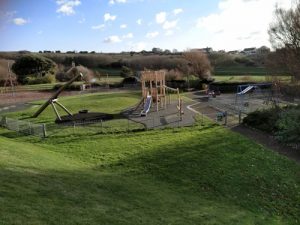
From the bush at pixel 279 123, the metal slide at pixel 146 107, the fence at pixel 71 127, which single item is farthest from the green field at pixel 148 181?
the metal slide at pixel 146 107

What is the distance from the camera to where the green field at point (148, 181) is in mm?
10164

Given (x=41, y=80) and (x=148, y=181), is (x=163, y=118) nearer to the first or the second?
(x=148, y=181)

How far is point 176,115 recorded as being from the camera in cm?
3322

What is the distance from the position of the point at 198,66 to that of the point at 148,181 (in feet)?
163

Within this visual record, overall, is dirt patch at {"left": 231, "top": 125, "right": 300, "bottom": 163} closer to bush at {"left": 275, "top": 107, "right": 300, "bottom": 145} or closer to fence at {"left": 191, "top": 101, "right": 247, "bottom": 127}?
bush at {"left": 275, "top": 107, "right": 300, "bottom": 145}

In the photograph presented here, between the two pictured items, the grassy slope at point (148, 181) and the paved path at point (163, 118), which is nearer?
the grassy slope at point (148, 181)

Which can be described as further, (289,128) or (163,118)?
(163,118)

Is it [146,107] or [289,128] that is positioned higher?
[146,107]

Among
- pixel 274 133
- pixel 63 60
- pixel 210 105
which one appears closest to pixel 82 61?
pixel 63 60

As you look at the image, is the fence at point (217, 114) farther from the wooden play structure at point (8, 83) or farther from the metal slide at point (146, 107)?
the wooden play structure at point (8, 83)

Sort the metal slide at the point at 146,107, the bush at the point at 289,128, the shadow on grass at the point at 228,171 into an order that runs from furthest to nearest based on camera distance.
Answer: the metal slide at the point at 146,107, the bush at the point at 289,128, the shadow on grass at the point at 228,171

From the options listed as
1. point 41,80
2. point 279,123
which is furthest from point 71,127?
point 41,80

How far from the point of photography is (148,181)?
50.7 feet

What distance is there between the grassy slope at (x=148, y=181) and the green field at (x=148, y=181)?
1.5 inches
